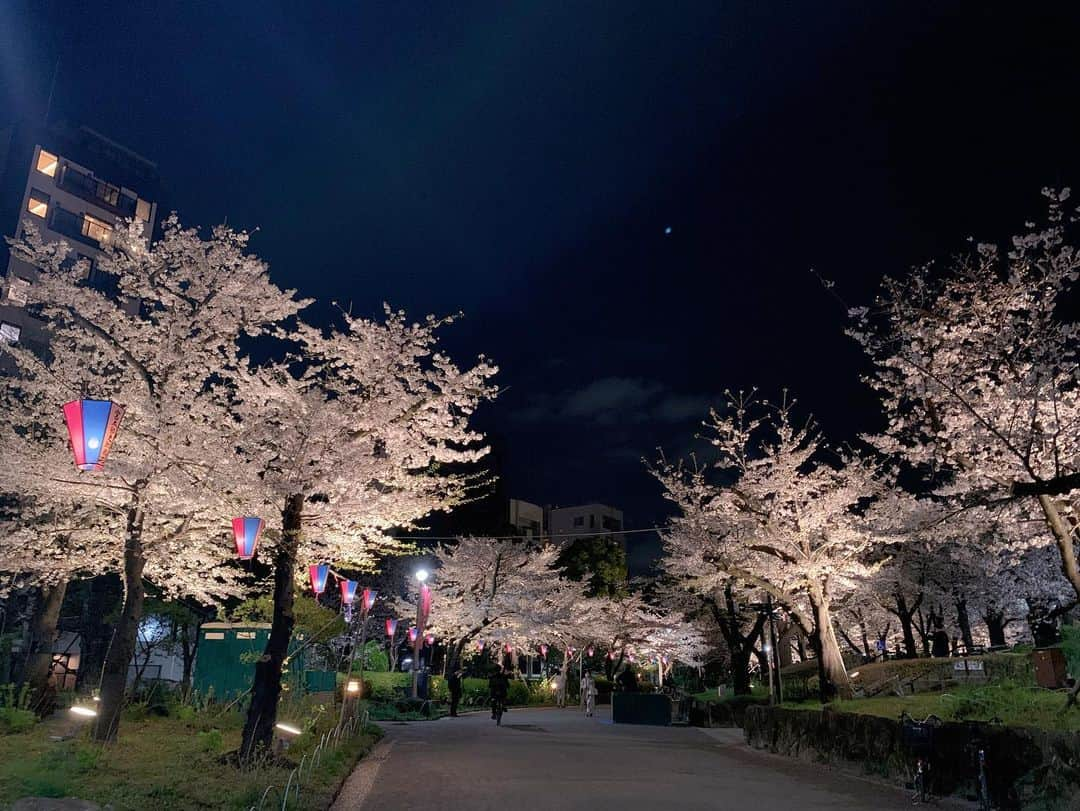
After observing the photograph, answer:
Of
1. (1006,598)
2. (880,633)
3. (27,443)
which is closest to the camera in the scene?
(27,443)

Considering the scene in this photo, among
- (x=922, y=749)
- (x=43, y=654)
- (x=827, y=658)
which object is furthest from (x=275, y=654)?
(x=827, y=658)

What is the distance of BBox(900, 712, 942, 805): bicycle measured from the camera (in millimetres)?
10398

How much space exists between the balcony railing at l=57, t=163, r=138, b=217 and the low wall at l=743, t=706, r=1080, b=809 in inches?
2178

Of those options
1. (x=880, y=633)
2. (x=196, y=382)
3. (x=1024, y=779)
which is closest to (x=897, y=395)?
(x=1024, y=779)

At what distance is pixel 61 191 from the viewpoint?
49719 millimetres

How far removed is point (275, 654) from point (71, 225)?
49226mm

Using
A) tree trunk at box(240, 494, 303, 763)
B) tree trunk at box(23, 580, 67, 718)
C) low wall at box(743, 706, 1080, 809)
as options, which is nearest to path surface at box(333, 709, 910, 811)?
low wall at box(743, 706, 1080, 809)

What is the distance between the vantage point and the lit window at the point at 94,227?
5056cm

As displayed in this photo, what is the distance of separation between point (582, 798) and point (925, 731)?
5.02 metres

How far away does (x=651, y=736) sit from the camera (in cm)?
2183

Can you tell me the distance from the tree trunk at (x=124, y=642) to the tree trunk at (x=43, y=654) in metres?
4.29

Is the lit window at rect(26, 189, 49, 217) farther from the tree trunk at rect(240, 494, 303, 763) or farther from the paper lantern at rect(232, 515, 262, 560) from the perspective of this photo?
the tree trunk at rect(240, 494, 303, 763)

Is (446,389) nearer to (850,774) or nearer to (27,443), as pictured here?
(27,443)

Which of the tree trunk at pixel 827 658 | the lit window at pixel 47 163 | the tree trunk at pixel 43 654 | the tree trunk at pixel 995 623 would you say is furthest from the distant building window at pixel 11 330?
the tree trunk at pixel 995 623
